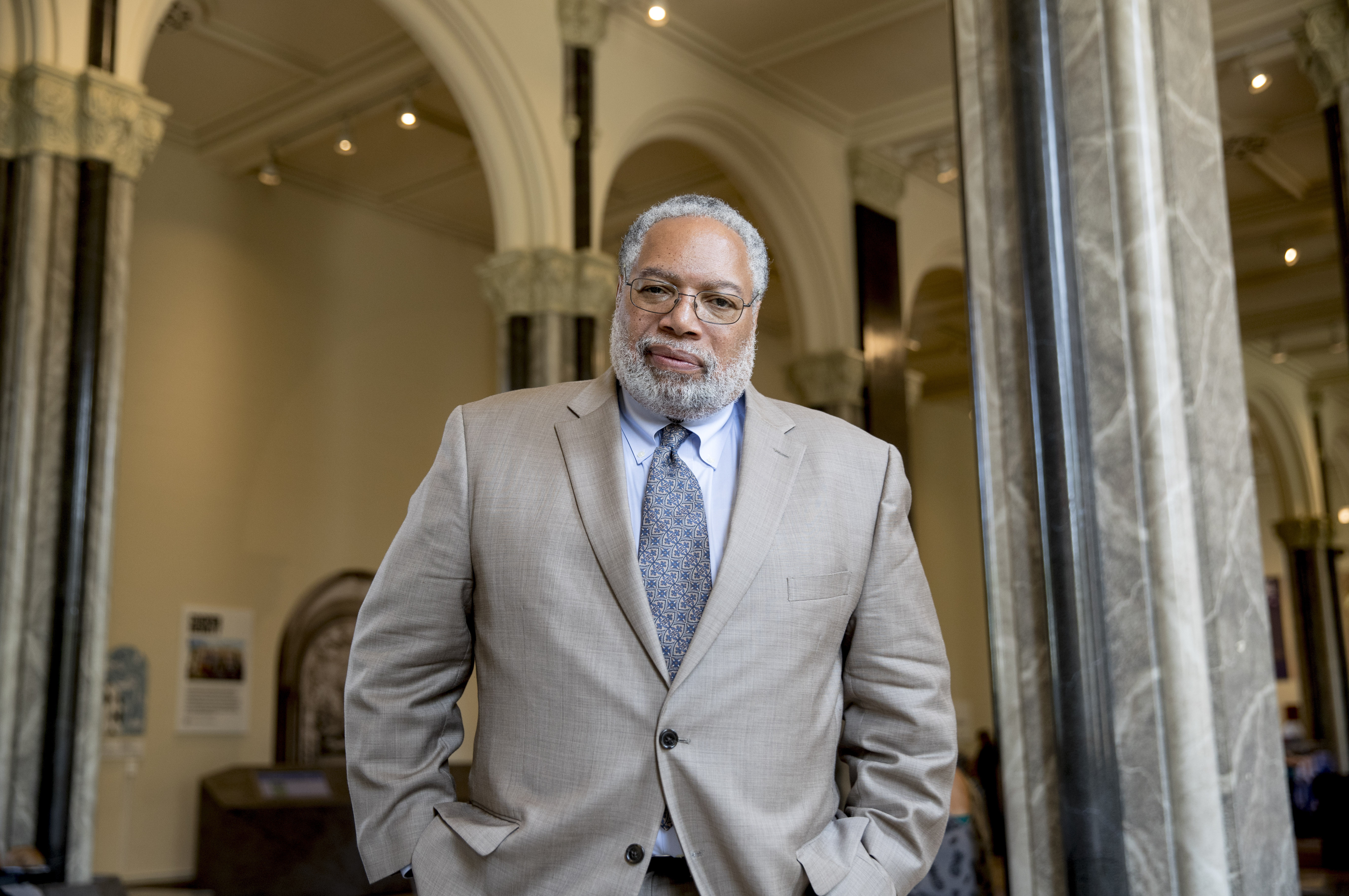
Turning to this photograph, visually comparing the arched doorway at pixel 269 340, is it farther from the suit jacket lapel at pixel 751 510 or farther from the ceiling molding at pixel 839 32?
the suit jacket lapel at pixel 751 510

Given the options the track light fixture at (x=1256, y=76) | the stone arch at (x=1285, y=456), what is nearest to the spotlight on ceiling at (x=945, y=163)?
the track light fixture at (x=1256, y=76)

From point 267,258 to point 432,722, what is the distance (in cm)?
1157

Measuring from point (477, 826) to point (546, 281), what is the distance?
7585 mm

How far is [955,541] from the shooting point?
21.8 metres

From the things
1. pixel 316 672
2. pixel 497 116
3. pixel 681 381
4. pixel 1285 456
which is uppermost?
pixel 497 116

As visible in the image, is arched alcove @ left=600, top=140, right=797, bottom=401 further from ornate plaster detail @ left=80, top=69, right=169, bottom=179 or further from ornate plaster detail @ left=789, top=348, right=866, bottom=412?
ornate plaster detail @ left=80, top=69, right=169, bottom=179

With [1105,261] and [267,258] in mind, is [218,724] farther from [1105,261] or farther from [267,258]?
[1105,261]

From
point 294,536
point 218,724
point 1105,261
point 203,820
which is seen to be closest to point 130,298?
point 294,536

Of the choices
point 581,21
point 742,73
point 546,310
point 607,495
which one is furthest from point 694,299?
point 742,73

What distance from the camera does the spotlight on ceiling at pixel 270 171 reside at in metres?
12.1

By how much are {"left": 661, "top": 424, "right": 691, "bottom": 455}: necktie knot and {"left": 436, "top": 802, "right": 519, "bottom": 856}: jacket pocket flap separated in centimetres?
66

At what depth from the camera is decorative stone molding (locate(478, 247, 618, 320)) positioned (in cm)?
926

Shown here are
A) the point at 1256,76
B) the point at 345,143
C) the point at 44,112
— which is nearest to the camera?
the point at 44,112

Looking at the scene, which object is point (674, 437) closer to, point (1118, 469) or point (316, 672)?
point (1118, 469)
